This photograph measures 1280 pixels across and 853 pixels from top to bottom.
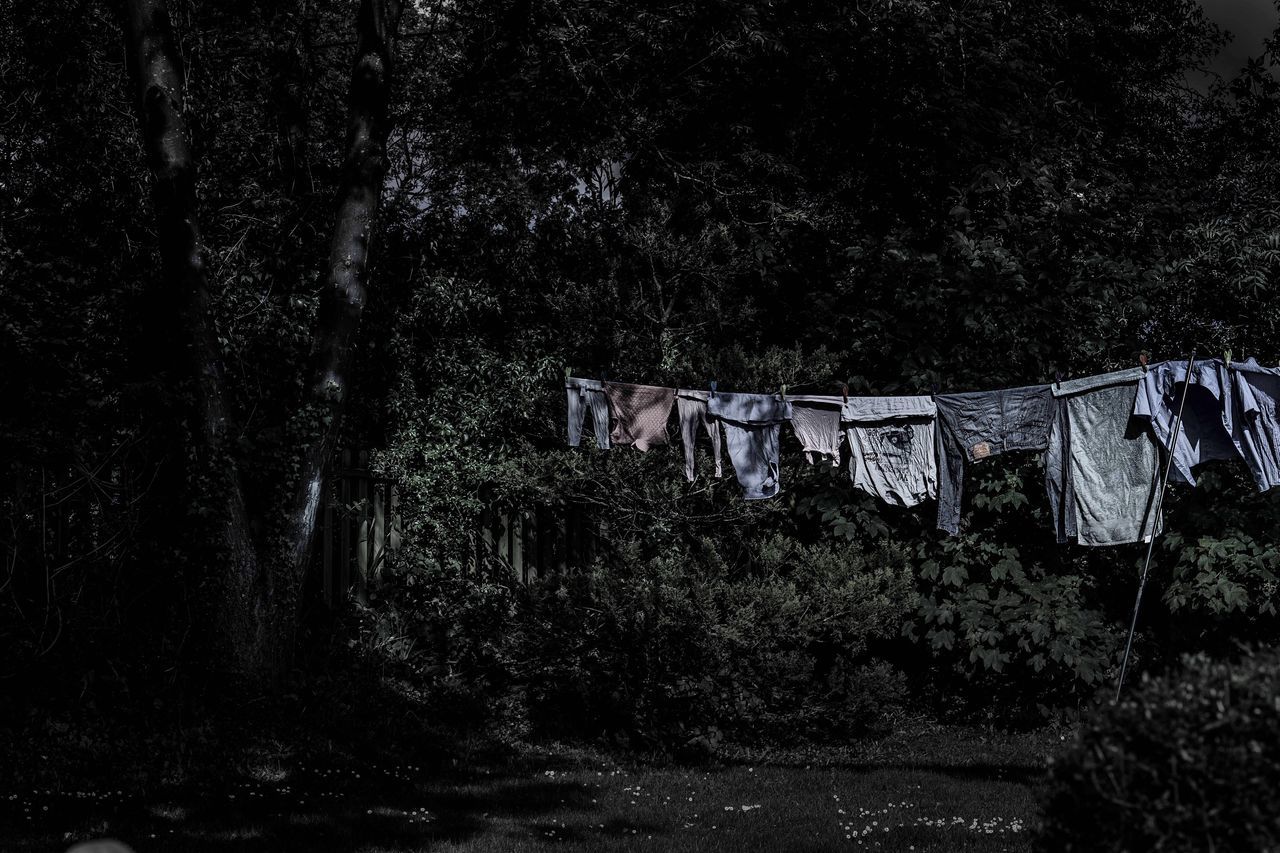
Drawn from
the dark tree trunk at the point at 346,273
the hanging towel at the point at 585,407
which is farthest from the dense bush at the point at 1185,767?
the dark tree trunk at the point at 346,273

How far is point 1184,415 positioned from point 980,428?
1.40 meters

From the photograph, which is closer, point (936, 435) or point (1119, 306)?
point (936, 435)

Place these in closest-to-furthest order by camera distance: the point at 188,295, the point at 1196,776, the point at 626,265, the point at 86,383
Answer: the point at 1196,776
the point at 188,295
the point at 86,383
the point at 626,265

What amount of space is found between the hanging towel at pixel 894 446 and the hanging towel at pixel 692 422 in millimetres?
999

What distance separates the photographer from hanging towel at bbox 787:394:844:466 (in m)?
9.50

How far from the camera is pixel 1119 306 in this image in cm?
1023

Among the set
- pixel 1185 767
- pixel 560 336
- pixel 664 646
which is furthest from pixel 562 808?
pixel 560 336

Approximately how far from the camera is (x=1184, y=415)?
842 centimetres

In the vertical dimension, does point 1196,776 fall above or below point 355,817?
above

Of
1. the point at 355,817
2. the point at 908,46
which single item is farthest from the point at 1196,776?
the point at 908,46

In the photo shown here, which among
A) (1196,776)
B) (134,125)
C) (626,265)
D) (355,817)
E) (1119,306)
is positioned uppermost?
(134,125)

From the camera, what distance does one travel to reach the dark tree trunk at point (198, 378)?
8711 mm

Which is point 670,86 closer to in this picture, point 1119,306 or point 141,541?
point 1119,306

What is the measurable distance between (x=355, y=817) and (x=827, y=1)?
1027 centimetres
